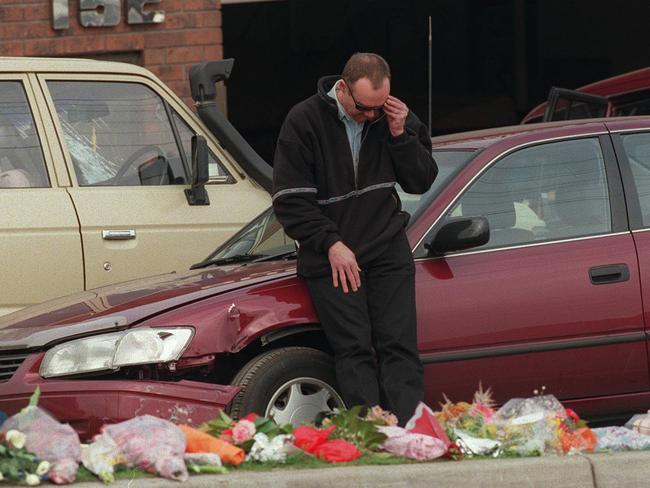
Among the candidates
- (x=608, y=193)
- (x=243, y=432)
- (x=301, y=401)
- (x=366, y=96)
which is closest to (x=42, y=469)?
(x=243, y=432)

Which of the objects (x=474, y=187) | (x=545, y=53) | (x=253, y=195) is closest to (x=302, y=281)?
(x=474, y=187)

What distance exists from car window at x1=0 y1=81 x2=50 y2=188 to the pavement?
331 centimetres

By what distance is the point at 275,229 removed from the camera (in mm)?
7594

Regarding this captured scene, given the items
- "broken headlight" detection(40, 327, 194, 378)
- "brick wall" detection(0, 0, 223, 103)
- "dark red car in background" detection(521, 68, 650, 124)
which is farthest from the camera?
"brick wall" detection(0, 0, 223, 103)

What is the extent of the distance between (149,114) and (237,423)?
331 centimetres

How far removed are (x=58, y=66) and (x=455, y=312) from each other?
2.95 meters

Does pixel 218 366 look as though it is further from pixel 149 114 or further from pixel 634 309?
pixel 149 114

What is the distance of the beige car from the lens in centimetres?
820

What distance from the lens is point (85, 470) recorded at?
215 inches

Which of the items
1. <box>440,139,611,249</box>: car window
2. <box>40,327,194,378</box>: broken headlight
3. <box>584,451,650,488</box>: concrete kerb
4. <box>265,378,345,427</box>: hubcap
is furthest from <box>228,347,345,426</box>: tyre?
<box>584,451,650,488</box>: concrete kerb

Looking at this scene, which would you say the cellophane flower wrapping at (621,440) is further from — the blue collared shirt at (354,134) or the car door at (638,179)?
the blue collared shirt at (354,134)

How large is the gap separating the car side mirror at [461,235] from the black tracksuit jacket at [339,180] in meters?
0.22

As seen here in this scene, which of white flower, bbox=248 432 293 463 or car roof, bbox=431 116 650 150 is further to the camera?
car roof, bbox=431 116 650 150

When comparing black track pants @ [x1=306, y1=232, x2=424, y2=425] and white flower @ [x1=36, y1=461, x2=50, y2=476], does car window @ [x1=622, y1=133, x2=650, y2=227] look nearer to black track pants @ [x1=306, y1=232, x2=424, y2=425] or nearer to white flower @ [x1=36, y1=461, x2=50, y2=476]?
black track pants @ [x1=306, y1=232, x2=424, y2=425]
